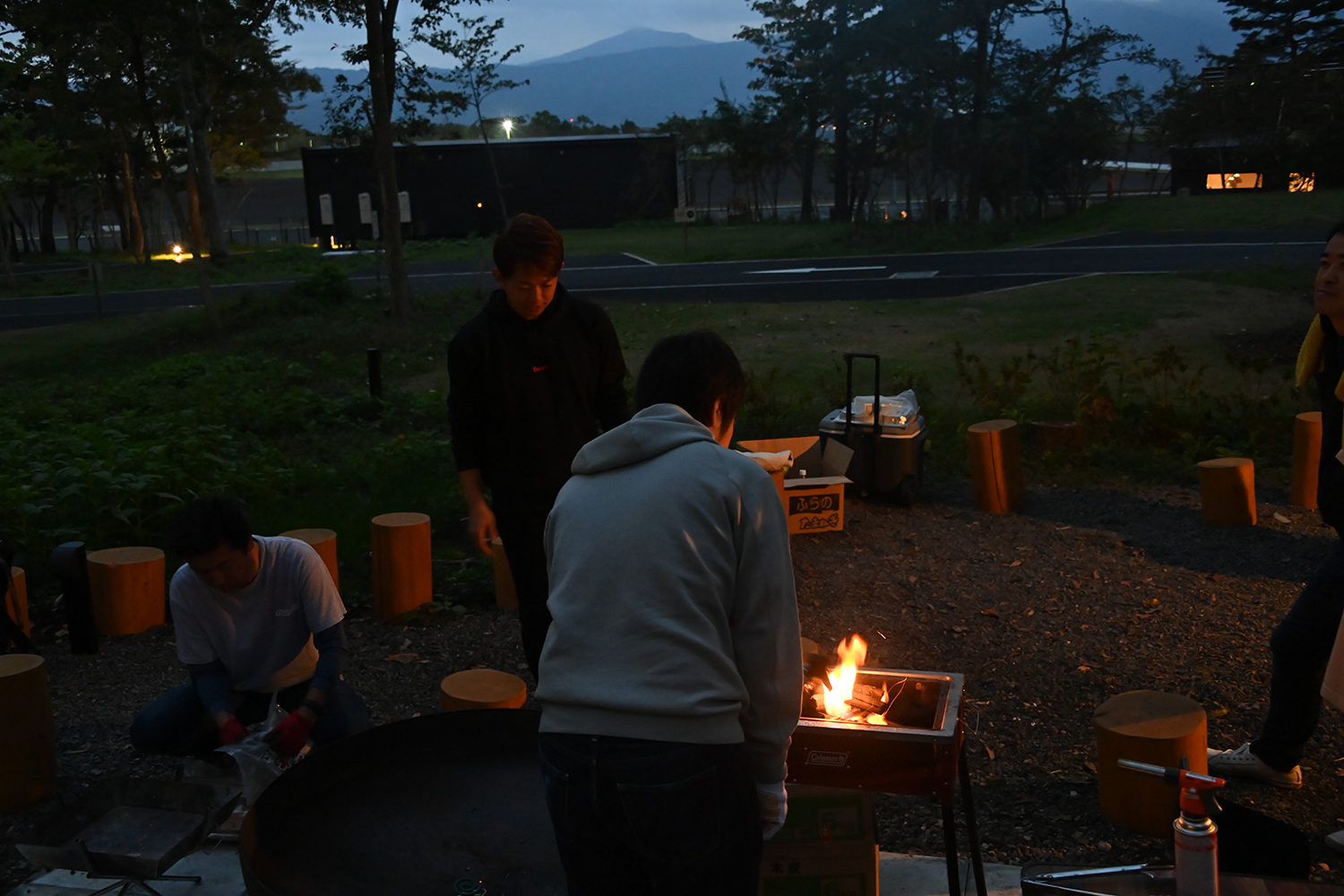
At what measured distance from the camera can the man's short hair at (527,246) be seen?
120 inches

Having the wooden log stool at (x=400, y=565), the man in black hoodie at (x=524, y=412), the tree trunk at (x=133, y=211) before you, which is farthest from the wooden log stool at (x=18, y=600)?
the tree trunk at (x=133, y=211)

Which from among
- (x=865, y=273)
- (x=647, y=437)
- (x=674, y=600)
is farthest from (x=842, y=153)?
(x=674, y=600)

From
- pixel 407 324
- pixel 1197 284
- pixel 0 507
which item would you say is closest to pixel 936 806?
pixel 0 507

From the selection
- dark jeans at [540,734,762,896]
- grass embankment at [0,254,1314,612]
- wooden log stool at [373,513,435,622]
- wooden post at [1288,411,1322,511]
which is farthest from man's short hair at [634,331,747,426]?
wooden post at [1288,411,1322,511]

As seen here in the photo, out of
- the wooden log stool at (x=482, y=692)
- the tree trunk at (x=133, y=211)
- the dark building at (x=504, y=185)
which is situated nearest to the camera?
the wooden log stool at (x=482, y=692)

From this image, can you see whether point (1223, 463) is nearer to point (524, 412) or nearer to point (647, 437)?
point (524, 412)

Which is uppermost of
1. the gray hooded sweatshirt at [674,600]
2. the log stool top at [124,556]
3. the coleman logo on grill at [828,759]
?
the gray hooded sweatshirt at [674,600]

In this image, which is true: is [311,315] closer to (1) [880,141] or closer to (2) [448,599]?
(2) [448,599]

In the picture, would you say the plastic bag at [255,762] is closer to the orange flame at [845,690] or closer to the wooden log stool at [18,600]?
the orange flame at [845,690]

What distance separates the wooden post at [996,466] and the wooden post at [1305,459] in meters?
1.53

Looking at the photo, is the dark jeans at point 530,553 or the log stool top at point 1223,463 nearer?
the dark jeans at point 530,553

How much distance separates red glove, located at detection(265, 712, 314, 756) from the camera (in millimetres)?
3064

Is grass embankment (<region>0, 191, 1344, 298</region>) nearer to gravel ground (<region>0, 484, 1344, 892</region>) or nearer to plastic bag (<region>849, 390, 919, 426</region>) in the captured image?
plastic bag (<region>849, 390, 919, 426</region>)

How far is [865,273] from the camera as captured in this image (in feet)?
65.0
